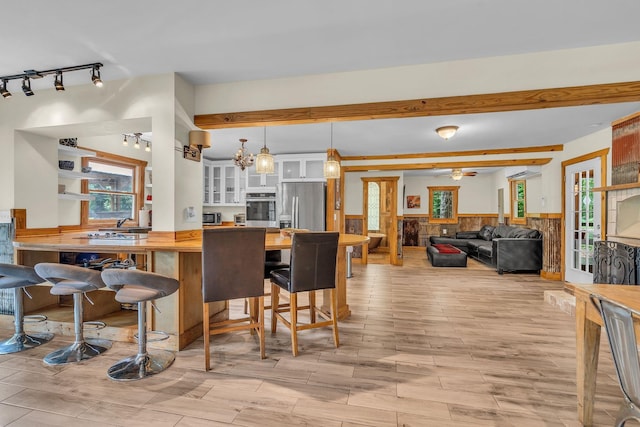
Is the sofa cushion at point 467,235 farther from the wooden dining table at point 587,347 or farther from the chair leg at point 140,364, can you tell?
the chair leg at point 140,364

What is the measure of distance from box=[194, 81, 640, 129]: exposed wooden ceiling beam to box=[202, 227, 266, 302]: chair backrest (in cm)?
134

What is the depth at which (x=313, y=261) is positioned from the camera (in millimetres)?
2477

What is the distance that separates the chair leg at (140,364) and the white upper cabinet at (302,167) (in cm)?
→ 399

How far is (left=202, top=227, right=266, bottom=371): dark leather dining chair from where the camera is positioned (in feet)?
7.27

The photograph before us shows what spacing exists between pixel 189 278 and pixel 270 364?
1042 mm

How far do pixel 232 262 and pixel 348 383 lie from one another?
1.18m

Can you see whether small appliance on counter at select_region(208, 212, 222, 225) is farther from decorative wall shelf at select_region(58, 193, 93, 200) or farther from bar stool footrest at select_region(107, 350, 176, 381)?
bar stool footrest at select_region(107, 350, 176, 381)

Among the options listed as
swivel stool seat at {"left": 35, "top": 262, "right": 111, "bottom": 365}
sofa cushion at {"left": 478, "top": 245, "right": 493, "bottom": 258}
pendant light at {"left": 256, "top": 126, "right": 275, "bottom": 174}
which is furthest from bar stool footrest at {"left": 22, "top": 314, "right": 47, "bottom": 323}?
sofa cushion at {"left": 478, "top": 245, "right": 493, "bottom": 258}

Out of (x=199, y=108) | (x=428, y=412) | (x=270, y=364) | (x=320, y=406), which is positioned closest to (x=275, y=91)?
(x=199, y=108)

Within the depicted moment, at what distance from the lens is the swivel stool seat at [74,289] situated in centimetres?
223

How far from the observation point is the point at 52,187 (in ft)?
11.5

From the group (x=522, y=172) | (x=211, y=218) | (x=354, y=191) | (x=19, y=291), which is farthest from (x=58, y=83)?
(x=522, y=172)

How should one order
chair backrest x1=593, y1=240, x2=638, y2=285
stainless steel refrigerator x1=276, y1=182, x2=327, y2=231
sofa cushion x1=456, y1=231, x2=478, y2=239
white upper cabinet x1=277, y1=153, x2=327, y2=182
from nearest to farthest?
chair backrest x1=593, y1=240, x2=638, y2=285 → stainless steel refrigerator x1=276, y1=182, x2=327, y2=231 → white upper cabinet x1=277, y1=153, x2=327, y2=182 → sofa cushion x1=456, y1=231, x2=478, y2=239

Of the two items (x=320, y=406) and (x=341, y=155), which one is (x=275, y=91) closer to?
(x=320, y=406)
